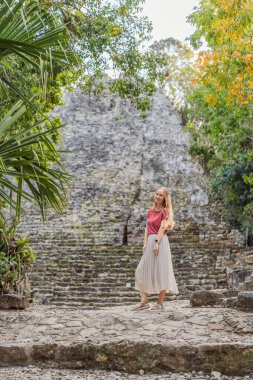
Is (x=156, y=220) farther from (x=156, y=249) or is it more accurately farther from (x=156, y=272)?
(x=156, y=272)

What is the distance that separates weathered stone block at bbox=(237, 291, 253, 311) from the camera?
14.9 ft

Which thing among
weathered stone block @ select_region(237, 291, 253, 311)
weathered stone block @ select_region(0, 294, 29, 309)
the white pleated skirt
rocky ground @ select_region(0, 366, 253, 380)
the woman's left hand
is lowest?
rocky ground @ select_region(0, 366, 253, 380)

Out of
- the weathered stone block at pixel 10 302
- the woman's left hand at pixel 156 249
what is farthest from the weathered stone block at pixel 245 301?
the weathered stone block at pixel 10 302

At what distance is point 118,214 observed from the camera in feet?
42.8

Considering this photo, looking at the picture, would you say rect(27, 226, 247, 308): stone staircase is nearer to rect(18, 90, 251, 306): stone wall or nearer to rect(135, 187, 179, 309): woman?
rect(18, 90, 251, 306): stone wall

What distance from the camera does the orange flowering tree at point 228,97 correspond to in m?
7.34

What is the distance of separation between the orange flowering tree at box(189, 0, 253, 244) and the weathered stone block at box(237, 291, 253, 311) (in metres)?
4.34

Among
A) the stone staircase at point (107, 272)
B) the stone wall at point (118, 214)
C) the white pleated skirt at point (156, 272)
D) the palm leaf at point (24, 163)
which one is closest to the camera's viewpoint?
the palm leaf at point (24, 163)

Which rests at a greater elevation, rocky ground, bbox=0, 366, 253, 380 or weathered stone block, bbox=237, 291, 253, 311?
weathered stone block, bbox=237, 291, 253, 311

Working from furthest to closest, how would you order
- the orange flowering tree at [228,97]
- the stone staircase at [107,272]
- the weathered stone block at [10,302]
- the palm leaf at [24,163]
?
the stone staircase at [107,272], the orange flowering tree at [228,97], the weathered stone block at [10,302], the palm leaf at [24,163]

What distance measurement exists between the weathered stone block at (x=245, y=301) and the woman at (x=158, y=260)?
2.42 feet

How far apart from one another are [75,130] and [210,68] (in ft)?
34.9

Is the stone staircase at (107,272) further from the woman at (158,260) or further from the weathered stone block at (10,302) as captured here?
the woman at (158,260)

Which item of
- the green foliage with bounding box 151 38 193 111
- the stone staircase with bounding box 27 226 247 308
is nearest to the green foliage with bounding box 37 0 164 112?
the stone staircase with bounding box 27 226 247 308
